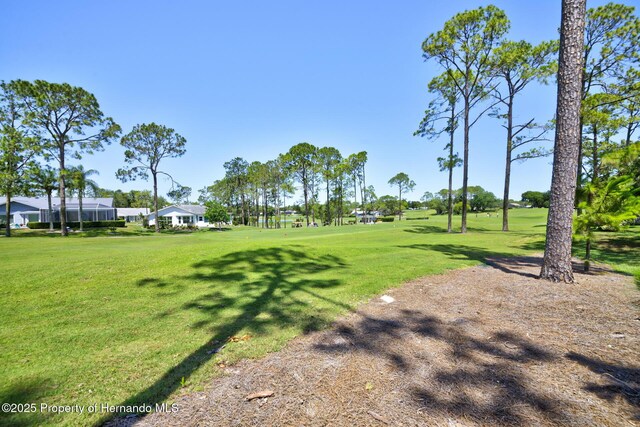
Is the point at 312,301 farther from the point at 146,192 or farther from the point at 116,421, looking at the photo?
the point at 146,192

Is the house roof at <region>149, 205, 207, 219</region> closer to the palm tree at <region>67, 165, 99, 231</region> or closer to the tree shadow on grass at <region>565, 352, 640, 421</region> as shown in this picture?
the palm tree at <region>67, 165, 99, 231</region>

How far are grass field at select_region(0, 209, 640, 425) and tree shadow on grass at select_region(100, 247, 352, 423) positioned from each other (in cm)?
2

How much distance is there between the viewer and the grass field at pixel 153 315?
2766mm

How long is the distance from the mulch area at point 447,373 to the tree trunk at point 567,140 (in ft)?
4.95

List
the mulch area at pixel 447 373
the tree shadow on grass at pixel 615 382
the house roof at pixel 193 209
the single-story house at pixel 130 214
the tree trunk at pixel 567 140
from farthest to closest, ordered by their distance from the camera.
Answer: the single-story house at pixel 130 214 → the house roof at pixel 193 209 → the tree trunk at pixel 567 140 → the tree shadow on grass at pixel 615 382 → the mulch area at pixel 447 373

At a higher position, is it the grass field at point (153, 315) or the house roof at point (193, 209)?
the house roof at point (193, 209)

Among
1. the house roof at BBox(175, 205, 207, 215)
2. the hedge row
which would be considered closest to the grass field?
the hedge row

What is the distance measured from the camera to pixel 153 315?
466 centimetres

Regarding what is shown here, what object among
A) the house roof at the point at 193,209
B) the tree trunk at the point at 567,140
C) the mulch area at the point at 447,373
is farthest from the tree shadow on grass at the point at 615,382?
the house roof at the point at 193,209

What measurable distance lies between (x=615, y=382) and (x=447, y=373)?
1.53 m

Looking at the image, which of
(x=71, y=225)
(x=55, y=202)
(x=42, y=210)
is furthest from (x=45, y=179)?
(x=55, y=202)

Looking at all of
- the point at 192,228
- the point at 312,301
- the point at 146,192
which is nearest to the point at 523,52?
the point at 312,301

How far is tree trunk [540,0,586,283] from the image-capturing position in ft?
20.3

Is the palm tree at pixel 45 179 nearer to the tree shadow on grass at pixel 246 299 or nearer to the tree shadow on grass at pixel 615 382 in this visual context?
the tree shadow on grass at pixel 246 299
